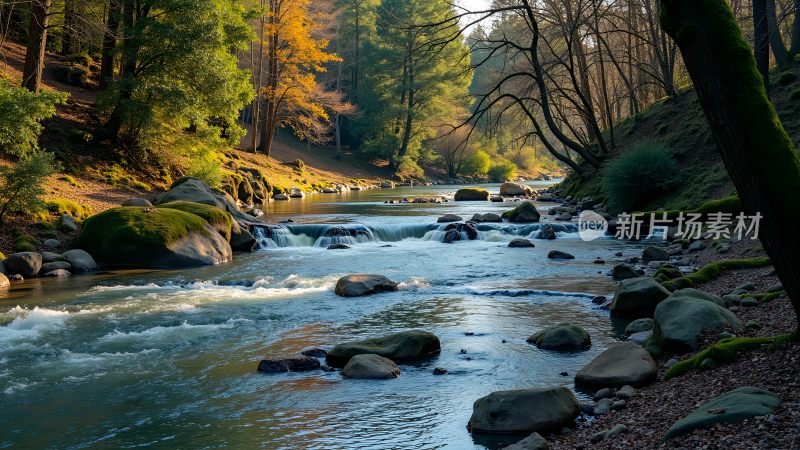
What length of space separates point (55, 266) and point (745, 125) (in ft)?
48.0

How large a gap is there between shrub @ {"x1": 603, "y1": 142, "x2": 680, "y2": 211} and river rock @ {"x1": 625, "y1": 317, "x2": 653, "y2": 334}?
13.1 m

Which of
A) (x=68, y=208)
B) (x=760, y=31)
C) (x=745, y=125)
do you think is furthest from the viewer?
(x=68, y=208)

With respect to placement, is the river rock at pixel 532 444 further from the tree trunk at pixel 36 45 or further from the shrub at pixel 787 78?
the shrub at pixel 787 78

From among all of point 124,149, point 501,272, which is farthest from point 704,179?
point 124,149

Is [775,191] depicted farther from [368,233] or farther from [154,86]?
[154,86]

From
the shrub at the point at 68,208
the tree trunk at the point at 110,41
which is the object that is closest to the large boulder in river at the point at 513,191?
the tree trunk at the point at 110,41

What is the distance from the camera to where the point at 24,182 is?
52.1 ft

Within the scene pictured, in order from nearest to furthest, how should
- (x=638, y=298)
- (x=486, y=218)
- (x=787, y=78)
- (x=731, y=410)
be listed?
(x=731, y=410)
(x=638, y=298)
(x=787, y=78)
(x=486, y=218)

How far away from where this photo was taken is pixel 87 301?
40.0ft

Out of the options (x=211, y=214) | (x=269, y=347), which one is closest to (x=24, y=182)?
(x=211, y=214)

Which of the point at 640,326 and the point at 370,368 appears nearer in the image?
the point at 370,368

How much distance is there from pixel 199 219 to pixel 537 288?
9.71m

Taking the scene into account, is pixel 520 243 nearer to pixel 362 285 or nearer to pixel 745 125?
pixel 362 285

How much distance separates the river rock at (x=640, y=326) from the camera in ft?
29.8
